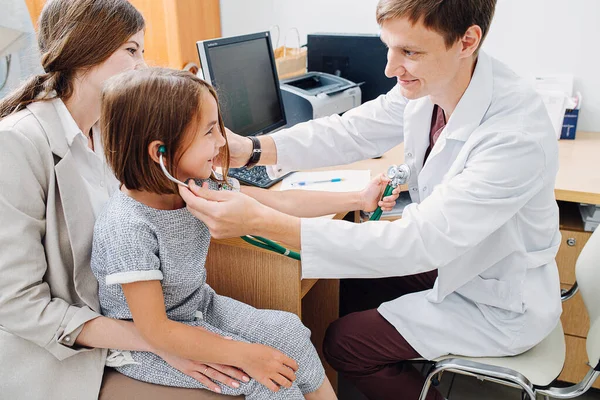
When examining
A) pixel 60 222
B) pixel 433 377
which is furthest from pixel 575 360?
pixel 60 222

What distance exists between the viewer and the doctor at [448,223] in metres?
1.19

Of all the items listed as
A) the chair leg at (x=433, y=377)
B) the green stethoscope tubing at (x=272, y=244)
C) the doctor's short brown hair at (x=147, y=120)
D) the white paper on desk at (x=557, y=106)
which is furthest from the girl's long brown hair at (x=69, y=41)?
the white paper on desk at (x=557, y=106)

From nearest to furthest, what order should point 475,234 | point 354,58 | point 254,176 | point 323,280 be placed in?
point 475,234 → point 254,176 → point 323,280 → point 354,58

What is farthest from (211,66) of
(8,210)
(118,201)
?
(8,210)

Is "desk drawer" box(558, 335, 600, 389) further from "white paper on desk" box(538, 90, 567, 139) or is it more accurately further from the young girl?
the young girl

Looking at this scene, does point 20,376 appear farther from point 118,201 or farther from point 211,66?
point 211,66

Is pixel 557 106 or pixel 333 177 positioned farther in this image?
pixel 557 106

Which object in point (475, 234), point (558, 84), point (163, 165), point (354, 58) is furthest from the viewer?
point (354, 58)

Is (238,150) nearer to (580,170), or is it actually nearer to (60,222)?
(60,222)

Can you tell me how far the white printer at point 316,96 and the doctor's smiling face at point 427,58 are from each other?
2.80 feet

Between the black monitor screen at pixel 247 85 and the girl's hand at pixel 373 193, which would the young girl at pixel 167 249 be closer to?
the girl's hand at pixel 373 193

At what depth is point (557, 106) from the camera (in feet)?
7.23

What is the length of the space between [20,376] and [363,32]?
2128 mm

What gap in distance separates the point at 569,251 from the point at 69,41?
1.59 meters
